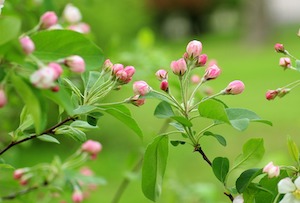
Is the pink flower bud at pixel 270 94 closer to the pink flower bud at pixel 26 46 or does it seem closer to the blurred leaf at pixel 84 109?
the blurred leaf at pixel 84 109

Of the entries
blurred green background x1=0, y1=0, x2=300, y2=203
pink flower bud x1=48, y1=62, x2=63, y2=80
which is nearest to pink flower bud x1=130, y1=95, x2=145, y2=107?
pink flower bud x1=48, y1=62, x2=63, y2=80

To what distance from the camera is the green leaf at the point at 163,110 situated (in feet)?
2.99

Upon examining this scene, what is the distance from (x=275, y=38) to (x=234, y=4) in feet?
11.3

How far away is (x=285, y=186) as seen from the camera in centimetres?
90

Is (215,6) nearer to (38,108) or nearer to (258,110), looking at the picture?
(258,110)

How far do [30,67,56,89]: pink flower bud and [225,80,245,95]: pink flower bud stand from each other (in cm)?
36

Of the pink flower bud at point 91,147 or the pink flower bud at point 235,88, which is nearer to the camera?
the pink flower bud at point 235,88

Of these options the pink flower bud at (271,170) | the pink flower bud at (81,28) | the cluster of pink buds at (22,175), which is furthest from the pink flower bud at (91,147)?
the pink flower bud at (271,170)

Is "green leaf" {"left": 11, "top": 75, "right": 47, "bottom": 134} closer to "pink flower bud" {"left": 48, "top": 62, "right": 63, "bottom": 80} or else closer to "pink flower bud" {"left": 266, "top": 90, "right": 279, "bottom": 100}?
"pink flower bud" {"left": 48, "top": 62, "right": 63, "bottom": 80}

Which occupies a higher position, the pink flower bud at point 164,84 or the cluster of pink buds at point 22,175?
the pink flower bud at point 164,84

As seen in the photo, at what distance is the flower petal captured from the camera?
89cm

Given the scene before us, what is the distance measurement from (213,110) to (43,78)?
279 mm

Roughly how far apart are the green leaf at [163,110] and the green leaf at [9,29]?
0.28 meters

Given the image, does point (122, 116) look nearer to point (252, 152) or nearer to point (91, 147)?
point (252, 152)
